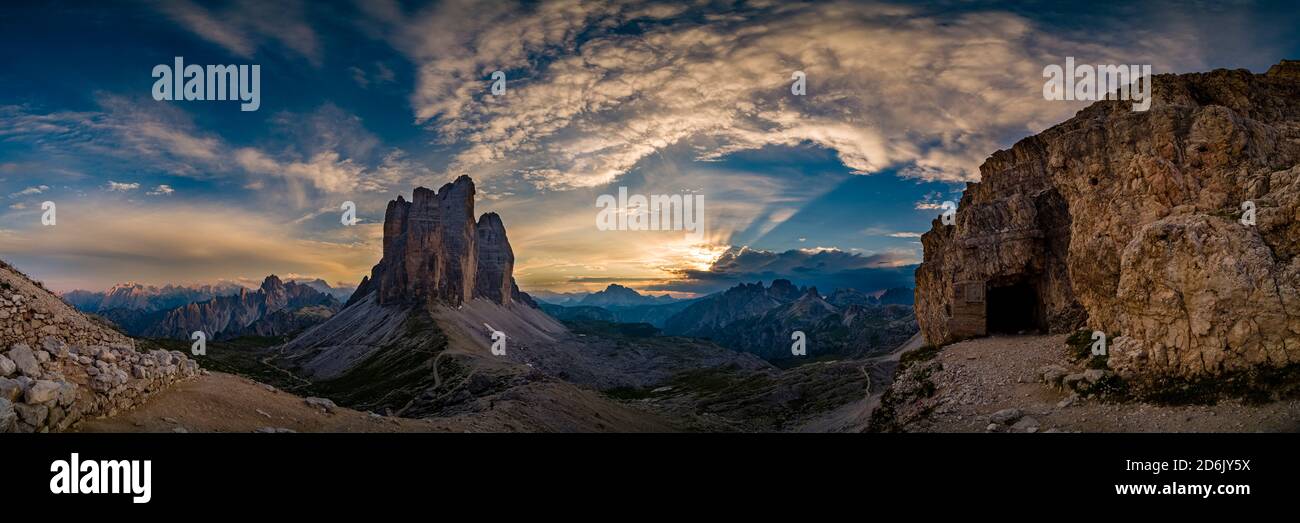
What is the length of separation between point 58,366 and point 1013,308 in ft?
242

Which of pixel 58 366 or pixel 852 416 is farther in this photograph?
pixel 852 416

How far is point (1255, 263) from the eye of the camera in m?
23.3

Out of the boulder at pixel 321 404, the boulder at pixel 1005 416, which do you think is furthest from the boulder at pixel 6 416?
the boulder at pixel 1005 416

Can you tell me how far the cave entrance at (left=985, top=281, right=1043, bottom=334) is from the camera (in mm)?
55425

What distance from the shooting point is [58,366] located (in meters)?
17.1

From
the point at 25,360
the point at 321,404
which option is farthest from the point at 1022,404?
the point at 25,360

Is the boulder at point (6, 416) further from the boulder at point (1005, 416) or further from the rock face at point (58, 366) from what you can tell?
the boulder at point (1005, 416)

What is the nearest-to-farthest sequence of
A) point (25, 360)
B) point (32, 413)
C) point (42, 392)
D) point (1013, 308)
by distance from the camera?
1. point (32, 413)
2. point (42, 392)
3. point (25, 360)
4. point (1013, 308)

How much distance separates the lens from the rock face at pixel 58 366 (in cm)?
1462

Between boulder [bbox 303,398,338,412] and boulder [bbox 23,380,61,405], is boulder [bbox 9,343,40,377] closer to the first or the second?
boulder [bbox 23,380,61,405]

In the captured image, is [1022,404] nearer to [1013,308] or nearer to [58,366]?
[1013,308]

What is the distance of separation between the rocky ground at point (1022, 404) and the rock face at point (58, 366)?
125ft
